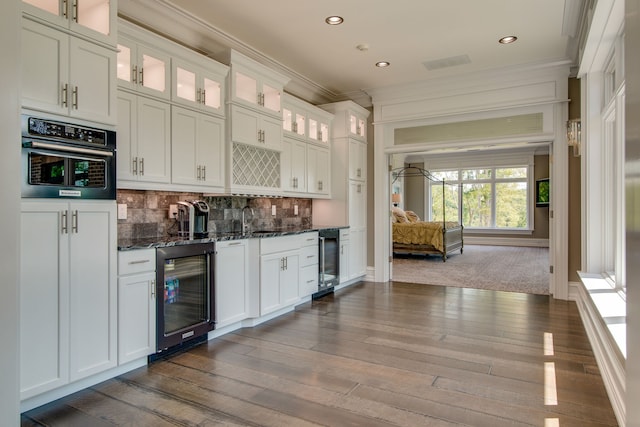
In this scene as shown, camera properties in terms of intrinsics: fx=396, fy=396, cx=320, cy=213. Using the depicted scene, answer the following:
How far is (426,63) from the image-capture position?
16.0ft

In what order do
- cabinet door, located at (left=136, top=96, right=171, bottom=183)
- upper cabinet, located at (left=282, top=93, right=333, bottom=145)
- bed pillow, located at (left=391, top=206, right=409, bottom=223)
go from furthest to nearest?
bed pillow, located at (left=391, top=206, right=409, bottom=223) → upper cabinet, located at (left=282, top=93, right=333, bottom=145) → cabinet door, located at (left=136, top=96, right=171, bottom=183)

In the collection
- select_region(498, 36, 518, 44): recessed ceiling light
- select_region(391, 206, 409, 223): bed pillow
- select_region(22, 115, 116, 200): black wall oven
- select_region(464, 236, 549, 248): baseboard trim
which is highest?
select_region(498, 36, 518, 44): recessed ceiling light

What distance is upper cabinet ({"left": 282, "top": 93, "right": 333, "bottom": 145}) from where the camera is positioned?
4816mm

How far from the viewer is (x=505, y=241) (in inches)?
453

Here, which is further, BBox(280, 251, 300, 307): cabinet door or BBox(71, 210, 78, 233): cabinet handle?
BBox(280, 251, 300, 307): cabinet door

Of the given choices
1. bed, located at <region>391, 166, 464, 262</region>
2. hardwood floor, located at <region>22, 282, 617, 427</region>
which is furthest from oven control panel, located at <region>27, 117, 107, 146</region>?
bed, located at <region>391, 166, 464, 262</region>

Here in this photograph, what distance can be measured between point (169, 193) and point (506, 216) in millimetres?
10662

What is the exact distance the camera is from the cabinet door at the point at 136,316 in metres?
2.66

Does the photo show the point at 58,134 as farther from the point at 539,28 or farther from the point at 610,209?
the point at 610,209

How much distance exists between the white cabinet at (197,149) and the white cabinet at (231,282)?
62 centimetres

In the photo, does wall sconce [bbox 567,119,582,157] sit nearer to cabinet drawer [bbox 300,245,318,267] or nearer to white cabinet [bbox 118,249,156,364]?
cabinet drawer [bbox 300,245,318,267]

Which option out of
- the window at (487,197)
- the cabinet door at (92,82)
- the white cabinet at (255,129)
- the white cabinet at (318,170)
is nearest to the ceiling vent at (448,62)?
the white cabinet at (318,170)

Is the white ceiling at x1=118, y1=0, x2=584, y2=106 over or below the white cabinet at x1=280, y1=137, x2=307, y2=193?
over

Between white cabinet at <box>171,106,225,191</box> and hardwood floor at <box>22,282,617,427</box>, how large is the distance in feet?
4.69
